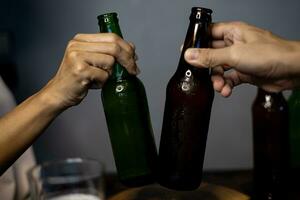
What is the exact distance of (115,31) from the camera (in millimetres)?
767

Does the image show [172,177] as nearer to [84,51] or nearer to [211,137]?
[84,51]

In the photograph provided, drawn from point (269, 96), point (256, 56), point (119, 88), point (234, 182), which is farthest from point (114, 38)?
point (234, 182)

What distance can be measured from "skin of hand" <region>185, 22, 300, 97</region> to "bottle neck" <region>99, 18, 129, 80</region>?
0.46 ft

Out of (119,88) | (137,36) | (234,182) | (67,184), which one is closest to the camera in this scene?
(67,184)

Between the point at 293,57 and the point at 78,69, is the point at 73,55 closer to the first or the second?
the point at 78,69

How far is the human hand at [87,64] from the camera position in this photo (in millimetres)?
711

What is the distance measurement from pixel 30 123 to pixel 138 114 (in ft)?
0.62

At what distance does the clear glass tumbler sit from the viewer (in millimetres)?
465

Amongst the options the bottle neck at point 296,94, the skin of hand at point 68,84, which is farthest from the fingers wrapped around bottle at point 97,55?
the bottle neck at point 296,94

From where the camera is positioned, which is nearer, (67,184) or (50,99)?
(67,184)

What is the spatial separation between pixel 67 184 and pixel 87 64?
0.96ft

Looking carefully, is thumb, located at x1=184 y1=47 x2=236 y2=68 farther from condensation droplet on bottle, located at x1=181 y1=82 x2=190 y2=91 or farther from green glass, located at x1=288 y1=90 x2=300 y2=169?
green glass, located at x1=288 y1=90 x2=300 y2=169

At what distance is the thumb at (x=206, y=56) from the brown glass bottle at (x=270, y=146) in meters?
0.19

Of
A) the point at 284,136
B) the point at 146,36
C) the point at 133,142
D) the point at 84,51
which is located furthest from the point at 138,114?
the point at 146,36
